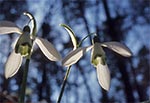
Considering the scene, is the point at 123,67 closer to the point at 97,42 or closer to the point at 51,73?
the point at 51,73

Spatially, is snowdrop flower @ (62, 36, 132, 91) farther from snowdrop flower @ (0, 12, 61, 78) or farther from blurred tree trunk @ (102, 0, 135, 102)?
blurred tree trunk @ (102, 0, 135, 102)

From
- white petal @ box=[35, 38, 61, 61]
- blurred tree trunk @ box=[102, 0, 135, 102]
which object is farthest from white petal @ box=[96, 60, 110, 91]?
blurred tree trunk @ box=[102, 0, 135, 102]

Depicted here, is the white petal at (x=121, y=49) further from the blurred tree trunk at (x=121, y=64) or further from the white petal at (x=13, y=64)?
the blurred tree trunk at (x=121, y=64)

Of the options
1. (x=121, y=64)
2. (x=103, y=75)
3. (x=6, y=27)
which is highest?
(x=6, y=27)

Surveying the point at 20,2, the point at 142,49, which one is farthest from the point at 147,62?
the point at 20,2

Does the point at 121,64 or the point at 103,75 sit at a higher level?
the point at 103,75

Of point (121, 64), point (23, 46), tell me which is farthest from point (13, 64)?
point (121, 64)

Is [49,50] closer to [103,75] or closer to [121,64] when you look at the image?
[103,75]
